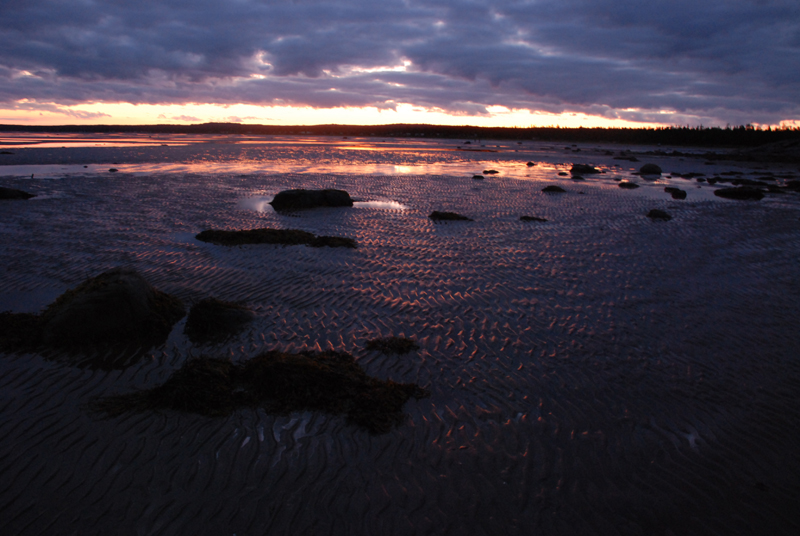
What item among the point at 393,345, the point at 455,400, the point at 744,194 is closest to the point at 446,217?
the point at 393,345

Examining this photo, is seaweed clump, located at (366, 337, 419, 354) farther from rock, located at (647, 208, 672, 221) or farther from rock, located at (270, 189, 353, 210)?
rock, located at (647, 208, 672, 221)

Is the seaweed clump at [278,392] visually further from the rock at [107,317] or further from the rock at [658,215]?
the rock at [658,215]

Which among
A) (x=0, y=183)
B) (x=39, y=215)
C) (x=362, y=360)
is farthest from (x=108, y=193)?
(x=362, y=360)

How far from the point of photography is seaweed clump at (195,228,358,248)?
40.7 feet

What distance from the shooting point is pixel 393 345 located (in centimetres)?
687

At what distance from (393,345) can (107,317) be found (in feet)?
15.5

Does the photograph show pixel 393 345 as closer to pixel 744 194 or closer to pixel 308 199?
pixel 308 199

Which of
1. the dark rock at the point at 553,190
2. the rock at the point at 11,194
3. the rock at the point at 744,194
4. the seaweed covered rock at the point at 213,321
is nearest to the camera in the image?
the seaweed covered rock at the point at 213,321

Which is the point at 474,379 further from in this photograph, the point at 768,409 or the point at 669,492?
the point at 768,409

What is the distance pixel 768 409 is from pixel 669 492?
8.43 ft

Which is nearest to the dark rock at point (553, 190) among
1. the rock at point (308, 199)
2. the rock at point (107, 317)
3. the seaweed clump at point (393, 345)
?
the rock at point (308, 199)

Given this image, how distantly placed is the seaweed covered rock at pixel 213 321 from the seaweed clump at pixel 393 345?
2.45 meters

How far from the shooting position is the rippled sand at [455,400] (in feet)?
13.3

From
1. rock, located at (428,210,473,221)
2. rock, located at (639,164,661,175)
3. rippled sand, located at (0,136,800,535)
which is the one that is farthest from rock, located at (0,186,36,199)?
rock, located at (639,164,661,175)
